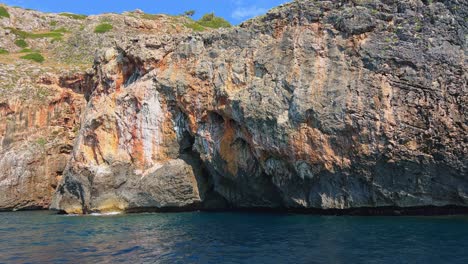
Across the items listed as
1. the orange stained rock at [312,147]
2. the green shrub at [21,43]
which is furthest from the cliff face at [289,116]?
the green shrub at [21,43]

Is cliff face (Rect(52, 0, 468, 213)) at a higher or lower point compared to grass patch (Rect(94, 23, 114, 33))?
lower

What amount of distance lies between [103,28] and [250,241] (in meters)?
64.1

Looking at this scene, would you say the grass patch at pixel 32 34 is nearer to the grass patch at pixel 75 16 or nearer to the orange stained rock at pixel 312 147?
the grass patch at pixel 75 16

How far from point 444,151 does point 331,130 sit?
6.79 m

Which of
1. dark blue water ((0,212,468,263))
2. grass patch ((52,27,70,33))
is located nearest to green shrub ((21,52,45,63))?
grass patch ((52,27,70,33))

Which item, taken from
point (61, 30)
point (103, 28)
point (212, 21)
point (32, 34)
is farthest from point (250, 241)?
point (212, 21)

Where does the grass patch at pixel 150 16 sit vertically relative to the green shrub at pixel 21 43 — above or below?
above

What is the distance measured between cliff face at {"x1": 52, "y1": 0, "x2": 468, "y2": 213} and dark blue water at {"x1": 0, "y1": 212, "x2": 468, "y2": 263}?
3.51m

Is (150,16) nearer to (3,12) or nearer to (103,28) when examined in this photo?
(103,28)

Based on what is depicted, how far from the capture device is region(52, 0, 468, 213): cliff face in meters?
25.5

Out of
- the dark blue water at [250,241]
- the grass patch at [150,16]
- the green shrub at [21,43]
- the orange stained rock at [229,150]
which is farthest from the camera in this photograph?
the grass patch at [150,16]

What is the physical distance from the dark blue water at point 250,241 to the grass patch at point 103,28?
5217 cm

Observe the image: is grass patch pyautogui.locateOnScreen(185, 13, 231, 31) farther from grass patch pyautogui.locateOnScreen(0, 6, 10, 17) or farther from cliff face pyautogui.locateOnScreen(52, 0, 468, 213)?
cliff face pyautogui.locateOnScreen(52, 0, 468, 213)

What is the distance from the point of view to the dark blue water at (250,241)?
1544cm
